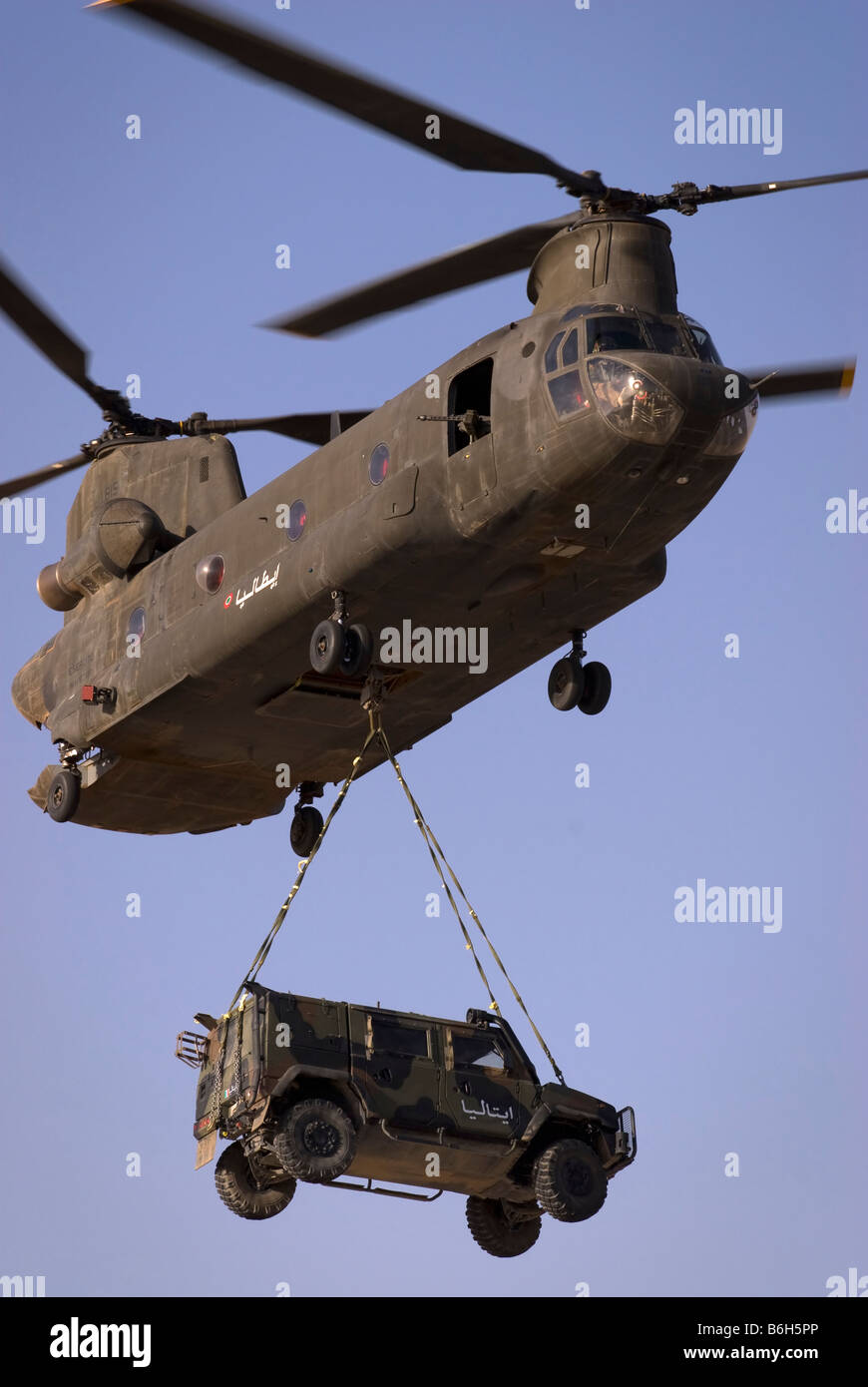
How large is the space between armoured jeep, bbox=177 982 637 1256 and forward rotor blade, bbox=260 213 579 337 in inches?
313

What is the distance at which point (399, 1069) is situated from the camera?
90.4 feet

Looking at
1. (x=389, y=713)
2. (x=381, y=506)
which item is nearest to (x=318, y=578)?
(x=381, y=506)

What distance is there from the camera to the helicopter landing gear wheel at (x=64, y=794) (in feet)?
116

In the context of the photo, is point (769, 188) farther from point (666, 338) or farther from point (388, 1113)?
point (388, 1113)

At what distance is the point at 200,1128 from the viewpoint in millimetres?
28109

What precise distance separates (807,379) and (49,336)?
38.4ft

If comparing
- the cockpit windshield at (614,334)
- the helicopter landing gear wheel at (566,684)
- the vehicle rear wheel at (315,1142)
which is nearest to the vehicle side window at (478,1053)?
the vehicle rear wheel at (315,1142)

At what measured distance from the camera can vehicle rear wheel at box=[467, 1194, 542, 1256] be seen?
29750mm

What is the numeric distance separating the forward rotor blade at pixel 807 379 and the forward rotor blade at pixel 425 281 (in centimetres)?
317

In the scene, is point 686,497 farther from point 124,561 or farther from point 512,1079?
point 124,561

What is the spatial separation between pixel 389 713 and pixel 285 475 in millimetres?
3429

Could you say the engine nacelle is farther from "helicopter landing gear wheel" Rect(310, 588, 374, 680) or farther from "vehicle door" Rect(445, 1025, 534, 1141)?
"vehicle door" Rect(445, 1025, 534, 1141)

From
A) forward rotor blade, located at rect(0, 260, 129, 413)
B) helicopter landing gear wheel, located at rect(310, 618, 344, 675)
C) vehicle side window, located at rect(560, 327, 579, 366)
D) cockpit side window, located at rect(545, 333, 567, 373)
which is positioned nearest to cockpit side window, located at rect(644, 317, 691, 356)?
vehicle side window, located at rect(560, 327, 579, 366)

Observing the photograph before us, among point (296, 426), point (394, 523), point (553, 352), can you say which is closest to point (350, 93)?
point (553, 352)
